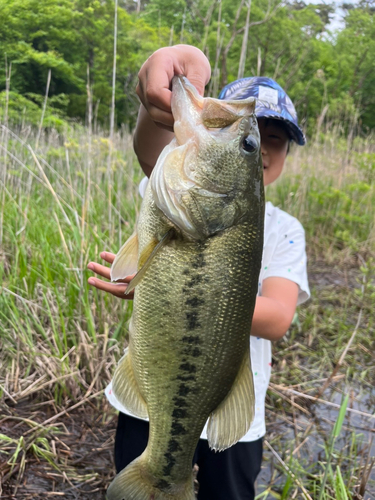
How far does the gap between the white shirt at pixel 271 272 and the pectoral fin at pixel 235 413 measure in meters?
0.59

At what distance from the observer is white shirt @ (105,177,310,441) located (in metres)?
1.75

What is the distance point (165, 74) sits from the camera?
1.10 m

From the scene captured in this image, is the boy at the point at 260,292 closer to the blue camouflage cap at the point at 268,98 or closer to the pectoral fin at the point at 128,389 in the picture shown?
the blue camouflage cap at the point at 268,98

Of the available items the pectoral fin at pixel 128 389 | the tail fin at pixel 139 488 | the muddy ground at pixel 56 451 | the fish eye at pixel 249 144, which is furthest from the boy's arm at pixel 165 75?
the muddy ground at pixel 56 451

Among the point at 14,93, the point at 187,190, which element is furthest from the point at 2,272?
the point at 187,190

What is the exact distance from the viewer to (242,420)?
44.7 inches

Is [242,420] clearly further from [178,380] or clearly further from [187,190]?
[187,190]

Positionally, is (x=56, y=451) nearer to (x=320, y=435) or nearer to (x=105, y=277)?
(x=105, y=277)

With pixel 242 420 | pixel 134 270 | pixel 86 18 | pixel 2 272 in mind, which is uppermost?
pixel 86 18

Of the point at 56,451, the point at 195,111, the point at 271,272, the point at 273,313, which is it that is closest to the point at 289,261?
the point at 271,272

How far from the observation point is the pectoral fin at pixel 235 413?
1.13 metres

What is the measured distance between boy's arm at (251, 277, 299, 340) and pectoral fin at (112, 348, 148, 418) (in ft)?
1.59

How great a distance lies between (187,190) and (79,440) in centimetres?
181

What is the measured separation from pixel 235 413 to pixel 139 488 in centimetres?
38
